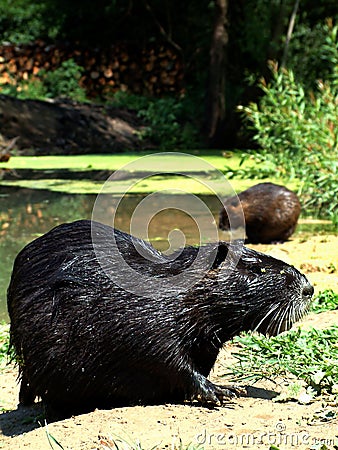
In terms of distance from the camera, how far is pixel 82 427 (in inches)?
116

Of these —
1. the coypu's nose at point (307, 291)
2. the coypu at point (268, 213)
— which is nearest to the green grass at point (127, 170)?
the coypu at point (268, 213)

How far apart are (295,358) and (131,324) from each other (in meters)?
0.88

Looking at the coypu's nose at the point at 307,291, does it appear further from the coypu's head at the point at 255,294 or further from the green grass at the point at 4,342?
the green grass at the point at 4,342

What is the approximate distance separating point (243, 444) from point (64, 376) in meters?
0.90

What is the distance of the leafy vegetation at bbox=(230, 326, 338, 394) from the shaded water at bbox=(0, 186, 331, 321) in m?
2.67

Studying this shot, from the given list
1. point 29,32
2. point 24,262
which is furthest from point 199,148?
point 24,262

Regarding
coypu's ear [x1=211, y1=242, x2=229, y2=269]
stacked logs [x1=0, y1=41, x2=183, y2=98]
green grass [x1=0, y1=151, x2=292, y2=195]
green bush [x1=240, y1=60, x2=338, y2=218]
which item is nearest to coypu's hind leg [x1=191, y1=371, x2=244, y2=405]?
coypu's ear [x1=211, y1=242, x2=229, y2=269]

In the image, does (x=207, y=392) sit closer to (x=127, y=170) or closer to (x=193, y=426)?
(x=193, y=426)

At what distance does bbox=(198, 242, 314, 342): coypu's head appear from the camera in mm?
3240

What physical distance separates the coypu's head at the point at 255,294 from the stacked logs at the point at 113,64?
57.8 ft

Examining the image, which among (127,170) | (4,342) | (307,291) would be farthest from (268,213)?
(127,170)

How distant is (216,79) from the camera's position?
57.1 feet

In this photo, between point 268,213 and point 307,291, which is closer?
point 307,291

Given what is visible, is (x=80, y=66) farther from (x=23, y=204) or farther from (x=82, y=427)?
(x=82, y=427)
